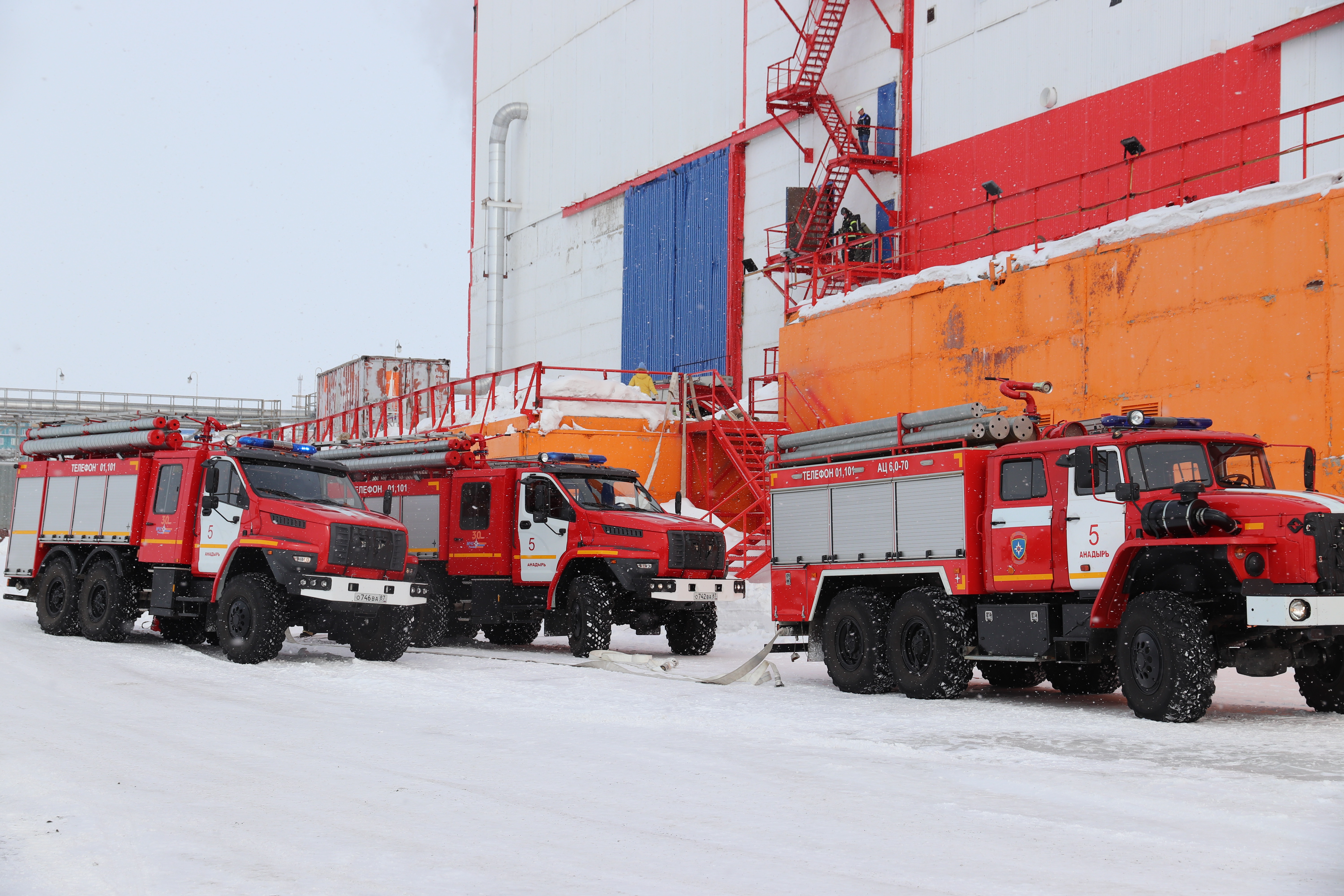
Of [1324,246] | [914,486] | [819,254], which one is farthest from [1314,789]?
[819,254]

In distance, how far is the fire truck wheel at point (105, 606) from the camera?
58.6 ft

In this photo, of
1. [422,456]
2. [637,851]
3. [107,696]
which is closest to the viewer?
[637,851]

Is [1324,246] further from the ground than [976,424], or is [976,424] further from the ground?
[1324,246]

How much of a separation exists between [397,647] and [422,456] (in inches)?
175

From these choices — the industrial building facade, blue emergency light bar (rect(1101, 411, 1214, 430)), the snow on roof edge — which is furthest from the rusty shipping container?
blue emergency light bar (rect(1101, 411, 1214, 430))

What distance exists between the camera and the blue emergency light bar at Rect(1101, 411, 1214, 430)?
11.9 metres

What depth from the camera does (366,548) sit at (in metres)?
15.9

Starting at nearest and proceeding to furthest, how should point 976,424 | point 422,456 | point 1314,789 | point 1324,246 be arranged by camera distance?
1. point 1314,789
2. point 976,424
3. point 1324,246
4. point 422,456

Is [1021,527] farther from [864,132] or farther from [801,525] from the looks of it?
[864,132]

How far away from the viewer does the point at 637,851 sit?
248 inches

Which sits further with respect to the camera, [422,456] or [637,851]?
[422,456]

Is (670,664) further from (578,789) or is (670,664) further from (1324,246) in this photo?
(1324,246)

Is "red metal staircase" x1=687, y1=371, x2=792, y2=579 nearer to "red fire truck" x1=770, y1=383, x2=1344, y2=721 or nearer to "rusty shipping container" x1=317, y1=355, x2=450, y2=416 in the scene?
"red fire truck" x1=770, y1=383, x2=1344, y2=721

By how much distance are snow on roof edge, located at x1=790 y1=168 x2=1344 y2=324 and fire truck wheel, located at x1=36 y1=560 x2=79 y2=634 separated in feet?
48.0
